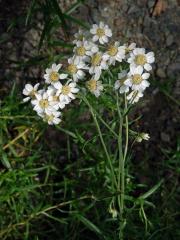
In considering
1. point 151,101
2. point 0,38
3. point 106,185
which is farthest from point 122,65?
point 0,38

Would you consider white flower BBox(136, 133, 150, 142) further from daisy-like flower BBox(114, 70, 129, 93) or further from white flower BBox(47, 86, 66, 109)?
white flower BBox(47, 86, 66, 109)

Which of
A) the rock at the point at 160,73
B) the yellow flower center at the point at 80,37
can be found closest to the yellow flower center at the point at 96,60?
the yellow flower center at the point at 80,37

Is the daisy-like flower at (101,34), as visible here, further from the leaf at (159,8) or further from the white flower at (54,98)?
the leaf at (159,8)

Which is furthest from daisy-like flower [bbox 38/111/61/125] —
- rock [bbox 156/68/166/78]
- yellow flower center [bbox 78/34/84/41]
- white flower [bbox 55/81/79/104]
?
rock [bbox 156/68/166/78]

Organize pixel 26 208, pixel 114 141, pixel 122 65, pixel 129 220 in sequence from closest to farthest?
1. pixel 122 65
2. pixel 129 220
3. pixel 26 208
4. pixel 114 141

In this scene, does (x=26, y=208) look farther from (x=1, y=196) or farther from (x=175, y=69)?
(x=175, y=69)

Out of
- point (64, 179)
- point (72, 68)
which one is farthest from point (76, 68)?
point (64, 179)

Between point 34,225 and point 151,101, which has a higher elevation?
point 151,101
